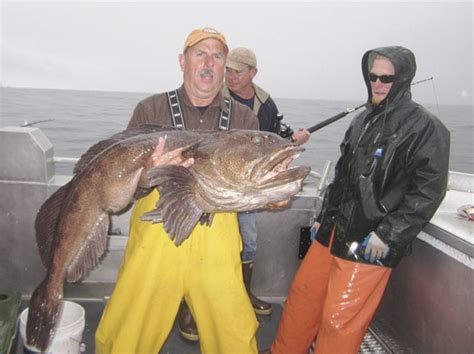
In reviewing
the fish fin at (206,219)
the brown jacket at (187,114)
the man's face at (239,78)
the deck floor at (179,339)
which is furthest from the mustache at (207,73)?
the deck floor at (179,339)

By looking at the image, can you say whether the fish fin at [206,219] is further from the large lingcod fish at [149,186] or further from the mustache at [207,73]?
the mustache at [207,73]

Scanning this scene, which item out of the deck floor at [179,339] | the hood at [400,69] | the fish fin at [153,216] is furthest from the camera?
the deck floor at [179,339]

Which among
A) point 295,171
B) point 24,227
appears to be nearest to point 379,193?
point 295,171

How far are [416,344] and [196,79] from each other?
9.40ft

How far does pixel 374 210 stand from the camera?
3.17 m

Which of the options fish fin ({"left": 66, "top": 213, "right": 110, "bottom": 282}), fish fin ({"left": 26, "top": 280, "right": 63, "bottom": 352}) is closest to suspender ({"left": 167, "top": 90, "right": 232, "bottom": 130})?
fish fin ({"left": 66, "top": 213, "right": 110, "bottom": 282})

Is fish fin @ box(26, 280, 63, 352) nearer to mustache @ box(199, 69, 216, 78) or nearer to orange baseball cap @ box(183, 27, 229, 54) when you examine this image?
mustache @ box(199, 69, 216, 78)

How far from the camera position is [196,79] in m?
3.06

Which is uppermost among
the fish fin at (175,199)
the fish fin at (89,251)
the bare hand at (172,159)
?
the bare hand at (172,159)

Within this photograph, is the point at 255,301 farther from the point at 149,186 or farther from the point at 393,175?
the point at 149,186

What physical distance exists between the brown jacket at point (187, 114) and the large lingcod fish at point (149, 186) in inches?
13.6

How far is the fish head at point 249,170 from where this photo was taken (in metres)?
2.37

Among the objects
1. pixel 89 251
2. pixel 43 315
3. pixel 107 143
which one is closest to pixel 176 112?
pixel 107 143

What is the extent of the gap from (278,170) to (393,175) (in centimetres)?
120
